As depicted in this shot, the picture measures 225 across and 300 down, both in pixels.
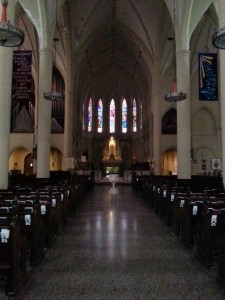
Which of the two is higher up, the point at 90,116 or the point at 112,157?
the point at 90,116

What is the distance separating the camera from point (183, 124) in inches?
671

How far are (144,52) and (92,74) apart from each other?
39.0 feet

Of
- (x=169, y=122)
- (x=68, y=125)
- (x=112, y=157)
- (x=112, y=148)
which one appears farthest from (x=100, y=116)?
(x=68, y=125)

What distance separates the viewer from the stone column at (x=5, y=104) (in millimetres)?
10344

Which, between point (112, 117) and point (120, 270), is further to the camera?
point (112, 117)

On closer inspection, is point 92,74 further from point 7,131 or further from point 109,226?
point 109,226

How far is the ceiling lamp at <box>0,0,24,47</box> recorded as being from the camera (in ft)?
25.3

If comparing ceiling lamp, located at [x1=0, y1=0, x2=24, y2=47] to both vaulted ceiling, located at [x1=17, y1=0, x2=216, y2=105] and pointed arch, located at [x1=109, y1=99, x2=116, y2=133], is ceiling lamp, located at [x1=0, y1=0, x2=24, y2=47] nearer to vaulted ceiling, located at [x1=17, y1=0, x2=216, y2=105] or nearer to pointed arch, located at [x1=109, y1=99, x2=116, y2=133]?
vaulted ceiling, located at [x1=17, y1=0, x2=216, y2=105]

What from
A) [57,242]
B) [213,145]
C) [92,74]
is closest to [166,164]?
[213,145]

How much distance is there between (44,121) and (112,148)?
23.0 metres

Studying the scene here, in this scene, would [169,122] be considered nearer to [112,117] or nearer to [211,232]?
[112,117]

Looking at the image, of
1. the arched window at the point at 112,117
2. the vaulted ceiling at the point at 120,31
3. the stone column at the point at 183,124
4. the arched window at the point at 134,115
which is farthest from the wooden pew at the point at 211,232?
the arched window at the point at 112,117

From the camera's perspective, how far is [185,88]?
17156mm

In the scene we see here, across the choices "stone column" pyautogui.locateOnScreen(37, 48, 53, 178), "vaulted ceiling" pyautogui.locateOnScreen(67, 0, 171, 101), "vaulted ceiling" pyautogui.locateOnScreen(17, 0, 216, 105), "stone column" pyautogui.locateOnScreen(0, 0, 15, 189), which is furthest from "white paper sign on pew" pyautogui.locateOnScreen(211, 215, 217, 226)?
"vaulted ceiling" pyautogui.locateOnScreen(67, 0, 171, 101)
